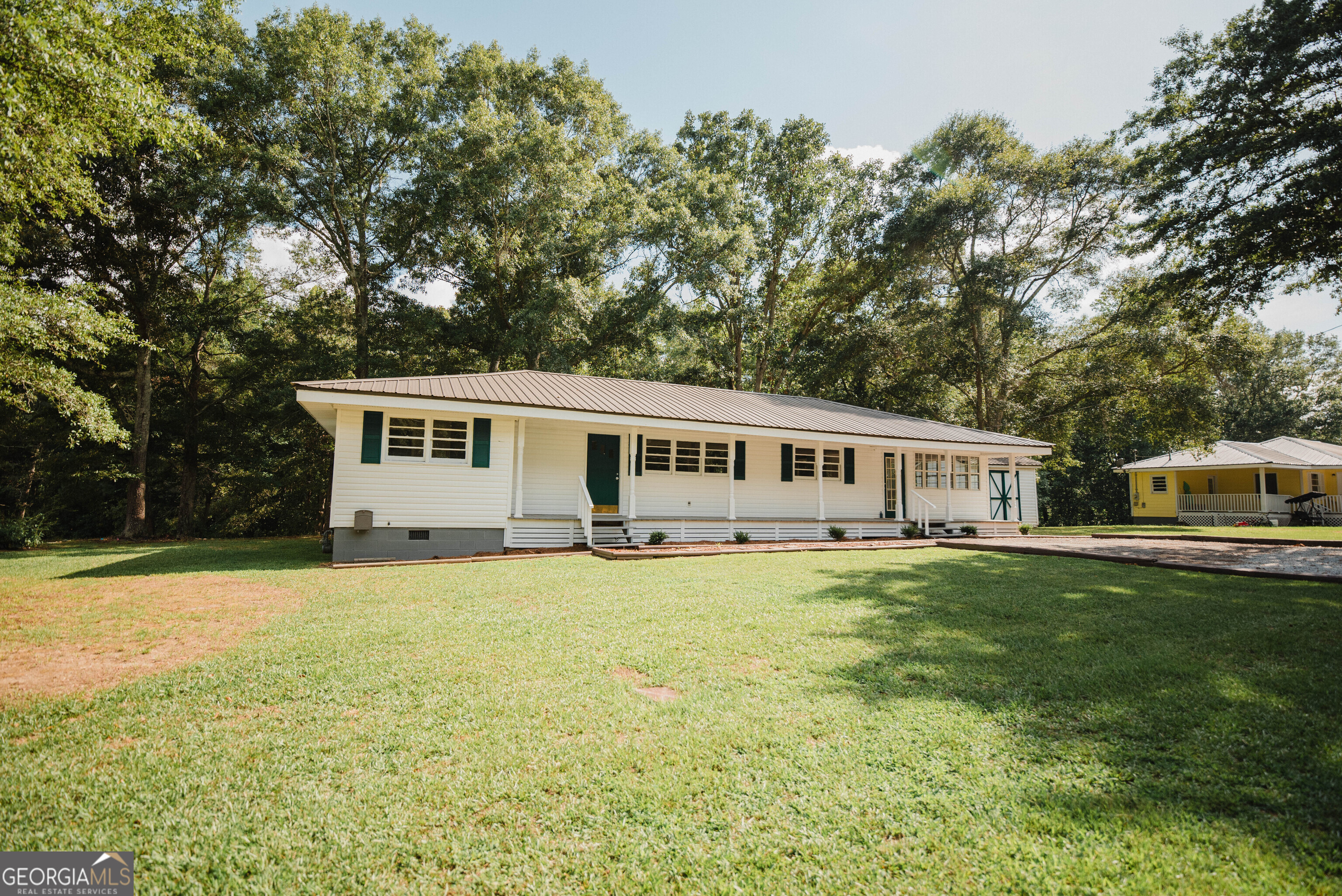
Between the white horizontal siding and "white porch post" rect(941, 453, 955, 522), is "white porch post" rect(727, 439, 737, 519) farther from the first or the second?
"white porch post" rect(941, 453, 955, 522)

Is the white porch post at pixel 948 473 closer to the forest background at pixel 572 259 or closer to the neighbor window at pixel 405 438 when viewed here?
the forest background at pixel 572 259

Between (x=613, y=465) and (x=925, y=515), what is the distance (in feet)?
28.4

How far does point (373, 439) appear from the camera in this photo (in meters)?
10.4

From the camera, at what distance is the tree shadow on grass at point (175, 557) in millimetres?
9055

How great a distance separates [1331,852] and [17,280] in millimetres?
19431

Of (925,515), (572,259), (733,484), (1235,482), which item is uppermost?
(572,259)

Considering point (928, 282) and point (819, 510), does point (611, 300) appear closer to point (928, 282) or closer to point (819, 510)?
point (819, 510)

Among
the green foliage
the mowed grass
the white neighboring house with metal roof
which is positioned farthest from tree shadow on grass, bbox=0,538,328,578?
the green foliage

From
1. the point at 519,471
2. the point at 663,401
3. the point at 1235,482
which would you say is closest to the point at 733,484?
the point at 663,401

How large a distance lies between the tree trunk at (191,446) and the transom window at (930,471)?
23.6 metres

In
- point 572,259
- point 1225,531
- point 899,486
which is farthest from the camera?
point 572,259

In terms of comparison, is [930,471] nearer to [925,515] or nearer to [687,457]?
[925,515]

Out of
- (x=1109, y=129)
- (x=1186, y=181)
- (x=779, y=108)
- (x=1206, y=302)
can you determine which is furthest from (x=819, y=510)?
(x=779, y=108)

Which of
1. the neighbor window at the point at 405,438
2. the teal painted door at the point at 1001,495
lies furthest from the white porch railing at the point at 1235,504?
the neighbor window at the point at 405,438
